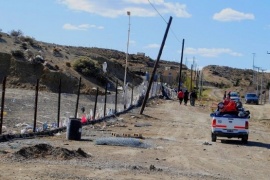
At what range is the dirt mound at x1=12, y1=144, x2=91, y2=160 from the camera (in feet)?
52.2

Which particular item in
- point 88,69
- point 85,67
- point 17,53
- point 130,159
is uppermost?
point 17,53

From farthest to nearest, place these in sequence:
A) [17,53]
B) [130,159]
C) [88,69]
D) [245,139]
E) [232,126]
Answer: [88,69] → [17,53] → [245,139] → [232,126] → [130,159]

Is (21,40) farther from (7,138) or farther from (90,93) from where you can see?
(7,138)

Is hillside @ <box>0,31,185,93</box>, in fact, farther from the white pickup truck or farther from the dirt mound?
the dirt mound

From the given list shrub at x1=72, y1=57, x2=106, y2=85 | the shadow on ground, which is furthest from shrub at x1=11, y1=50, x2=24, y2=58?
the shadow on ground

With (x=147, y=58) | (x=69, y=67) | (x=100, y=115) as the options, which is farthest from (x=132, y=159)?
(x=147, y=58)

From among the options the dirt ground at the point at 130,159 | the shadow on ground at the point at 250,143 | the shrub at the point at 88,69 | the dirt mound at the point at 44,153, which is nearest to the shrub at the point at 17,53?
the shrub at the point at 88,69

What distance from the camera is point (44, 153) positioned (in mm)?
16500

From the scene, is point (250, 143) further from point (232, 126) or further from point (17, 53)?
point (17, 53)

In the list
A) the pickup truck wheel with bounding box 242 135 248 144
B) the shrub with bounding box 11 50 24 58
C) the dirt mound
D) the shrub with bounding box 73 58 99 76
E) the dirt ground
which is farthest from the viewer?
the shrub with bounding box 73 58 99 76

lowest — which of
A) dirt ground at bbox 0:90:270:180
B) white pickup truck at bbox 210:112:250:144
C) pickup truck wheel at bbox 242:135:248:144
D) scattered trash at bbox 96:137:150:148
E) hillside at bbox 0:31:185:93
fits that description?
dirt ground at bbox 0:90:270:180

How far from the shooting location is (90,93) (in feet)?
223

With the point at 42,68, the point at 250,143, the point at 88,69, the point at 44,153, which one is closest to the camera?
the point at 44,153

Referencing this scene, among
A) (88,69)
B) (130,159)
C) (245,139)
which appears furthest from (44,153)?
(88,69)
